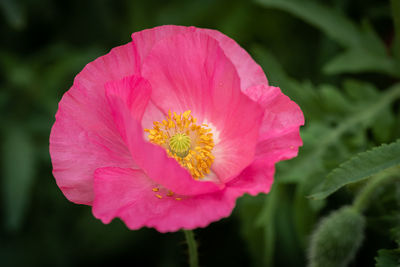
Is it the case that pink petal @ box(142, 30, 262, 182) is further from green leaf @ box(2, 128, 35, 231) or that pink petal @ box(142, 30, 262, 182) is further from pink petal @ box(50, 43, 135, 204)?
green leaf @ box(2, 128, 35, 231)

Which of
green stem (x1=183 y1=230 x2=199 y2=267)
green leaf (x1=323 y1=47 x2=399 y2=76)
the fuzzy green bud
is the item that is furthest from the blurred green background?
green stem (x1=183 y1=230 x2=199 y2=267)

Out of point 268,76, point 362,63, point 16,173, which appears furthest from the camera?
point 16,173

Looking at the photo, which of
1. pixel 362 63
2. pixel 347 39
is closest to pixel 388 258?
pixel 362 63

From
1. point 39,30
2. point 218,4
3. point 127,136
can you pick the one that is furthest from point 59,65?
point 127,136

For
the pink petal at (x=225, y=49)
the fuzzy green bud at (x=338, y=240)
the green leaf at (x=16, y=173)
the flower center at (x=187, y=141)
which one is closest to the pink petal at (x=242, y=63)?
the pink petal at (x=225, y=49)

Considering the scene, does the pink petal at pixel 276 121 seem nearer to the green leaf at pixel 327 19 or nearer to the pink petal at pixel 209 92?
the pink petal at pixel 209 92

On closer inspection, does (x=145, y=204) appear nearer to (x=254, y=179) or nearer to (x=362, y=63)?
(x=254, y=179)

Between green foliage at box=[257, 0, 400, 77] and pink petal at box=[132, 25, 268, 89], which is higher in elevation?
green foliage at box=[257, 0, 400, 77]
